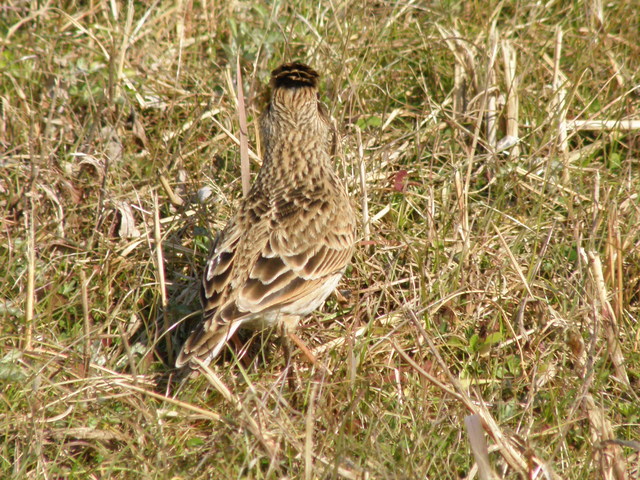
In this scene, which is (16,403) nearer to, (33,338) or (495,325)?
(33,338)

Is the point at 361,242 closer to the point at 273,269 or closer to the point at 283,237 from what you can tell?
the point at 283,237

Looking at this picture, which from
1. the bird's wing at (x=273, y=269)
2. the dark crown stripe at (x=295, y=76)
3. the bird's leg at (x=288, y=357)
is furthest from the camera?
the dark crown stripe at (x=295, y=76)

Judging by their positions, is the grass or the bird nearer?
the grass

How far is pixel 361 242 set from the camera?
5.74 meters

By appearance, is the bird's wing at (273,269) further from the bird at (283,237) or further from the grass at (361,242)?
the grass at (361,242)

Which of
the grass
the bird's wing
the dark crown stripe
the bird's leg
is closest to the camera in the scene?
the grass

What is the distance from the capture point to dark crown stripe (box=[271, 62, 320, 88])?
5469mm

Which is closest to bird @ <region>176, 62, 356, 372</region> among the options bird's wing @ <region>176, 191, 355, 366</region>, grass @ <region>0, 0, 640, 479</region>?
bird's wing @ <region>176, 191, 355, 366</region>

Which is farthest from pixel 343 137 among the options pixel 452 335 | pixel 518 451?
pixel 518 451

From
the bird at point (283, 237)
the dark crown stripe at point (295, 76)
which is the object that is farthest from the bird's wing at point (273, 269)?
the dark crown stripe at point (295, 76)

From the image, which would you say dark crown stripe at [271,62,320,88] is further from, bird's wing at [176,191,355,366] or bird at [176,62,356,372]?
bird's wing at [176,191,355,366]

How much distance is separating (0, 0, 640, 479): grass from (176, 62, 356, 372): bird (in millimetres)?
330

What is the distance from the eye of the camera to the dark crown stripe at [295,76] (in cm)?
547

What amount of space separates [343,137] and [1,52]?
2.68 metres
